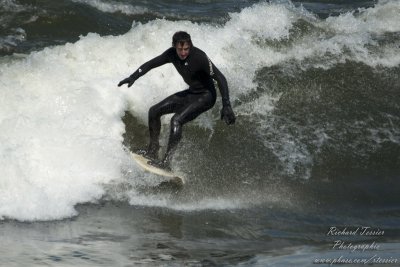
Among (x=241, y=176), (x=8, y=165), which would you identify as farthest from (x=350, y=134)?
(x=8, y=165)

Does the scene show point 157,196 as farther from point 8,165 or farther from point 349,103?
point 349,103

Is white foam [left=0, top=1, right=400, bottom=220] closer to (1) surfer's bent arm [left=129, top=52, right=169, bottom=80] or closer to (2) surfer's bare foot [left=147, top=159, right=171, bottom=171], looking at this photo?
(2) surfer's bare foot [left=147, top=159, right=171, bottom=171]

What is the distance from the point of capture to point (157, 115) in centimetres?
1006

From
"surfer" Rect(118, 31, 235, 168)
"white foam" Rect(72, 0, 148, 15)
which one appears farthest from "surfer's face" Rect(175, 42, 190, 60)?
"white foam" Rect(72, 0, 148, 15)

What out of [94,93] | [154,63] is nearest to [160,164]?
[154,63]

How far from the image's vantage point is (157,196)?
9570 mm

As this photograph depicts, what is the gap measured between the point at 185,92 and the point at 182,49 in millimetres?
777

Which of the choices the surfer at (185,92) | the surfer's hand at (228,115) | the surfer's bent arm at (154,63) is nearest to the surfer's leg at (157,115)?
the surfer at (185,92)

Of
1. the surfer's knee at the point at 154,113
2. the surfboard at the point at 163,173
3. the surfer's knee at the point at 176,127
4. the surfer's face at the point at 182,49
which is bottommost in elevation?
the surfboard at the point at 163,173

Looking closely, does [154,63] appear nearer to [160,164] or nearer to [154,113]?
[154,113]

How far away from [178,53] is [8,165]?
7.72 ft

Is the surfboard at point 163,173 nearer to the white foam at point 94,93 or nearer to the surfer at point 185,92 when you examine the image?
the surfer at point 185,92

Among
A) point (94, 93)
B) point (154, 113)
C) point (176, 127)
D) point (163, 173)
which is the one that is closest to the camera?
A: point (163, 173)

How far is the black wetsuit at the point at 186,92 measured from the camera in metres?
9.77
